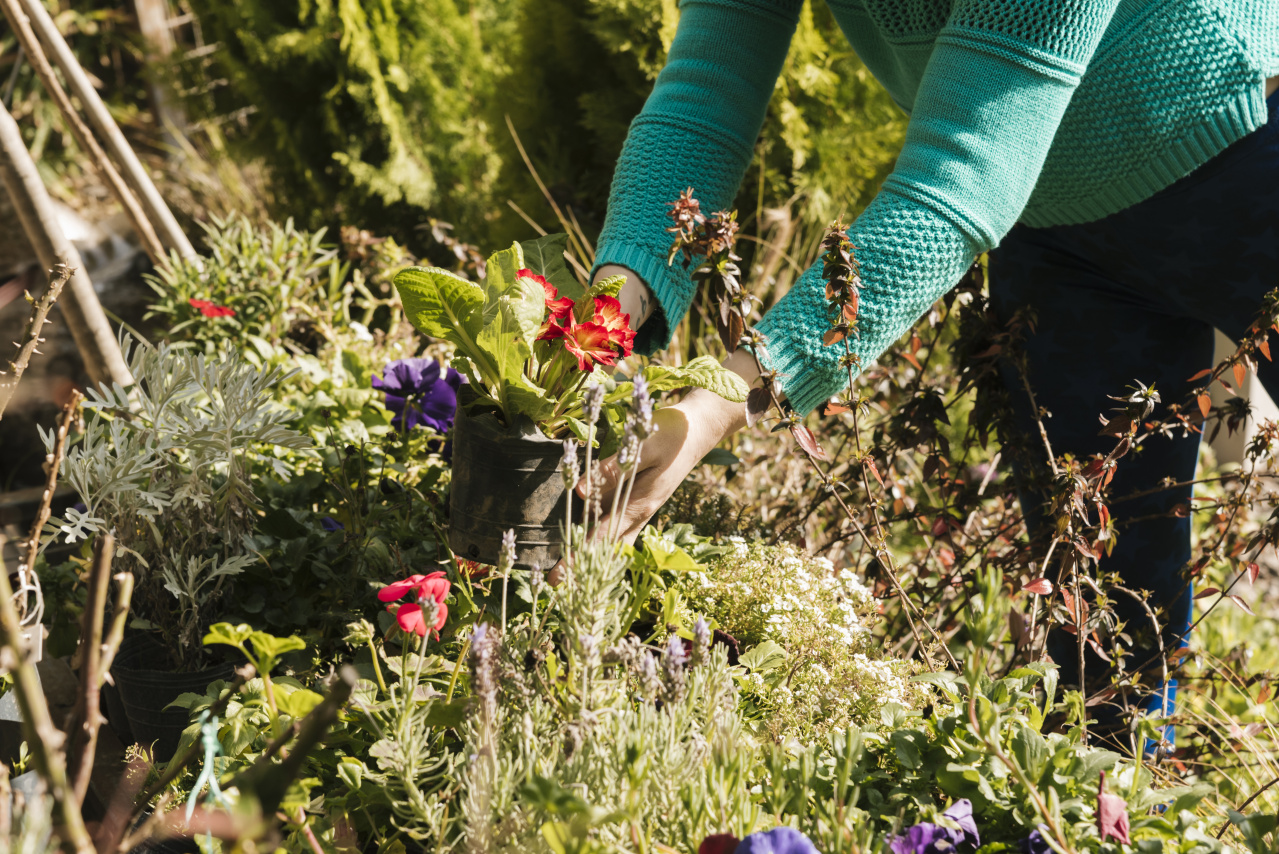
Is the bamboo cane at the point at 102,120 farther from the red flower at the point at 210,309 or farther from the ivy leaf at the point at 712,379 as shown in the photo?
the ivy leaf at the point at 712,379

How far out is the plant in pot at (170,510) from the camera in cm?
119

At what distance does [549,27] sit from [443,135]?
0.83m

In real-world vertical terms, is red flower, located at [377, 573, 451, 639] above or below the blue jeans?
below

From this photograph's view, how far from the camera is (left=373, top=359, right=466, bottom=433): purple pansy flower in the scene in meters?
1.58

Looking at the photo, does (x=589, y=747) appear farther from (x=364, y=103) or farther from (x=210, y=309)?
(x=364, y=103)

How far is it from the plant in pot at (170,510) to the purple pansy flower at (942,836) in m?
0.90

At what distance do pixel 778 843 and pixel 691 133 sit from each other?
3.27ft

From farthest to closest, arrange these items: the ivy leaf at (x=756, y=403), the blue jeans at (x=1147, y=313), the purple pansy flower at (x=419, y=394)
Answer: the purple pansy flower at (x=419, y=394) < the blue jeans at (x=1147, y=313) < the ivy leaf at (x=756, y=403)

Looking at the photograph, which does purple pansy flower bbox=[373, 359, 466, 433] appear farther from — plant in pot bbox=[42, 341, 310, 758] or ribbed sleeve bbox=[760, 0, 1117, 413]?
ribbed sleeve bbox=[760, 0, 1117, 413]

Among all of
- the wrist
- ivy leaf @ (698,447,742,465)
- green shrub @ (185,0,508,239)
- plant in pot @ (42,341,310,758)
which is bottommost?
plant in pot @ (42,341,310,758)

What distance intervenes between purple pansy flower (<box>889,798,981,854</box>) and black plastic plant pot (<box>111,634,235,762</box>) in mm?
903

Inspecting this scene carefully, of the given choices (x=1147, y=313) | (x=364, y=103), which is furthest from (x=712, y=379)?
(x=364, y=103)

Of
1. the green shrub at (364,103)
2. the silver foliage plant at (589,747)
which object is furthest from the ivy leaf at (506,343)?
the green shrub at (364,103)

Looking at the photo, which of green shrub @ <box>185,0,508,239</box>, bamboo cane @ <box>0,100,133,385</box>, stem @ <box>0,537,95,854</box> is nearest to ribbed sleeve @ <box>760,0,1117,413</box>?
stem @ <box>0,537,95,854</box>
